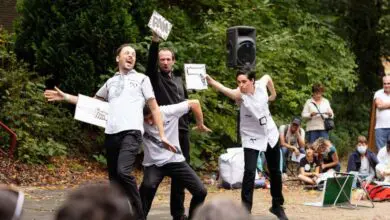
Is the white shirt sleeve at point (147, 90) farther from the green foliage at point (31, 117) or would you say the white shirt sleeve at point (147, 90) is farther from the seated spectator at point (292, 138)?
Result: the seated spectator at point (292, 138)

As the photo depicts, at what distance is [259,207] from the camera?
39.3 ft

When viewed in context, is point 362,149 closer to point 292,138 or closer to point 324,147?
point 324,147

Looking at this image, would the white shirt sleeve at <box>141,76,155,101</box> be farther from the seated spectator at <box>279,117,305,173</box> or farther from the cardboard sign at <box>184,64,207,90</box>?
the seated spectator at <box>279,117,305,173</box>

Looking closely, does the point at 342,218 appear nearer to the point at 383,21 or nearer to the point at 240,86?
the point at 240,86

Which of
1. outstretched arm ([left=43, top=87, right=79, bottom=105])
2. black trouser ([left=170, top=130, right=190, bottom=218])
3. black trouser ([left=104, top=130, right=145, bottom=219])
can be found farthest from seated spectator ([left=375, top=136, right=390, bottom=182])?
outstretched arm ([left=43, top=87, right=79, bottom=105])

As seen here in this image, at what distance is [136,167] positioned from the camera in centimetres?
1612

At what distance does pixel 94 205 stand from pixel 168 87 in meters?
6.12

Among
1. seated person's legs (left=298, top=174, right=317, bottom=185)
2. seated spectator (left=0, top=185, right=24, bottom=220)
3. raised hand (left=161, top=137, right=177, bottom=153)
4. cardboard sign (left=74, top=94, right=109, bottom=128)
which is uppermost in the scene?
cardboard sign (left=74, top=94, right=109, bottom=128)

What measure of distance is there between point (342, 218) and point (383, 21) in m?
15.0

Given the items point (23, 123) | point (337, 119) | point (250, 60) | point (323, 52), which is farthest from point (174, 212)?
point (337, 119)

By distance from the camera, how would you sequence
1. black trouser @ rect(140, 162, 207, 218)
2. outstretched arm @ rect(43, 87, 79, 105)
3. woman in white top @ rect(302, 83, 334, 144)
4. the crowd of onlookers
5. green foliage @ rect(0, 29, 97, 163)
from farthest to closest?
woman in white top @ rect(302, 83, 334, 144)
green foliage @ rect(0, 29, 97, 163)
the crowd of onlookers
outstretched arm @ rect(43, 87, 79, 105)
black trouser @ rect(140, 162, 207, 218)

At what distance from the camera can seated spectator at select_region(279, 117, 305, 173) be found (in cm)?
1680

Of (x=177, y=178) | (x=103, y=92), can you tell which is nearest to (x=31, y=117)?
(x=103, y=92)

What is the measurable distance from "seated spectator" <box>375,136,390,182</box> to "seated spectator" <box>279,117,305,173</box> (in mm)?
2423
